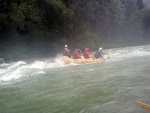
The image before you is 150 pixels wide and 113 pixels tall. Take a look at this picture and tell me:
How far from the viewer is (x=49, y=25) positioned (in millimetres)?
28656

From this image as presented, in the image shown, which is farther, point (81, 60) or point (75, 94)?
point (81, 60)

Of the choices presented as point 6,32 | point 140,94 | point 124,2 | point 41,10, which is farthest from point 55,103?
point 124,2

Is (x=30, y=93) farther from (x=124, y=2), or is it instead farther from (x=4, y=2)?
(x=124, y=2)

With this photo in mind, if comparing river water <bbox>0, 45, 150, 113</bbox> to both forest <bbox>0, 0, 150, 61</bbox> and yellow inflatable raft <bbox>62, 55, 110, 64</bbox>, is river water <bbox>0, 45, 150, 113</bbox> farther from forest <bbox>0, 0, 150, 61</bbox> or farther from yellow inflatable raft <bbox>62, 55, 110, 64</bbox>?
forest <bbox>0, 0, 150, 61</bbox>

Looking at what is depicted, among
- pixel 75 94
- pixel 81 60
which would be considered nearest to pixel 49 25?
pixel 81 60

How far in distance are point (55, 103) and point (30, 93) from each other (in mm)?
1840

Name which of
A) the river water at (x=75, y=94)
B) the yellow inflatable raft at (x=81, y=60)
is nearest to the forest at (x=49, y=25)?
the yellow inflatable raft at (x=81, y=60)

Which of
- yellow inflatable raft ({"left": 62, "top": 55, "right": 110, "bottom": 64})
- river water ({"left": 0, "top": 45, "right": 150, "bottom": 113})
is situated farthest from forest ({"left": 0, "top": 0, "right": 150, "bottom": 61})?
river water ({"left": 0, "top": 45, "right": 150, "bottom": 113})

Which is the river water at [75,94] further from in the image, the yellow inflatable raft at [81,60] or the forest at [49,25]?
the forest at [49,25]

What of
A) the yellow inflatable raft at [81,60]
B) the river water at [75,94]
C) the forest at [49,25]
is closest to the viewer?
the river water at [75,94]

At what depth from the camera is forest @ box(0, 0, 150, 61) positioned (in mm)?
24781

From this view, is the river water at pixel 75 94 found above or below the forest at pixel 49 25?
below

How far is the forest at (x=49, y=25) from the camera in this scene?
24781mm

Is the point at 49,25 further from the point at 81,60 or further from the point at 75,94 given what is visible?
the point at 75,94
